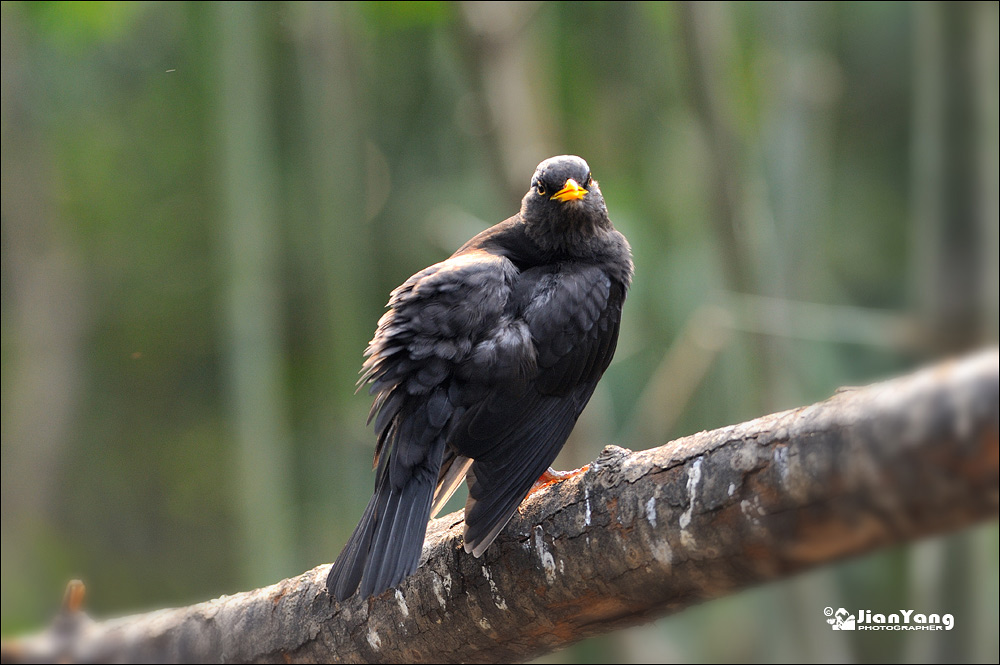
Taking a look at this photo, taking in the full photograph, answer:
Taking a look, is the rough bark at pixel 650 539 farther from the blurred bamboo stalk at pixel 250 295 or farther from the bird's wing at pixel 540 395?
the blurred bamboo stalk at pixel 250 295

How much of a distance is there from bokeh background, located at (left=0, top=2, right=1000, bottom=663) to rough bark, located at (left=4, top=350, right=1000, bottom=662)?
49.9 inches

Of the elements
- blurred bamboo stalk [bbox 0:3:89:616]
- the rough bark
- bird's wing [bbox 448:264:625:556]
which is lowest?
the rough bark

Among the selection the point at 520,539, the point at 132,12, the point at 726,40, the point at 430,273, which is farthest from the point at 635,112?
the point at 520,539

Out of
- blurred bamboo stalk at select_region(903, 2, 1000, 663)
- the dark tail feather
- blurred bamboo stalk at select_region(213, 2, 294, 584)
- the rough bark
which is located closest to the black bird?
the dark tail feather

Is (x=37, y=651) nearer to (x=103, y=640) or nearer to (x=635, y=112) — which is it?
(x=103, y=640)

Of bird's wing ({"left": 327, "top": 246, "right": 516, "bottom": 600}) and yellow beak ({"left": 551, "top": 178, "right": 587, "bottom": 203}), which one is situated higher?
yellow beak ({"left": 551, "top": 178, "right": 587, "bottom": 203})

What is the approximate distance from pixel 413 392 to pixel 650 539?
0.89 metres

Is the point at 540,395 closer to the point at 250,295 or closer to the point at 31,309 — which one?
the point at 250,295

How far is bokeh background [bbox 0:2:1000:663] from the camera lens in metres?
4.50

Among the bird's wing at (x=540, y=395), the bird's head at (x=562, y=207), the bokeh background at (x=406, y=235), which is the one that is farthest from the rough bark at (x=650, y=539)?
the bokeh background at (x=406, y=235)

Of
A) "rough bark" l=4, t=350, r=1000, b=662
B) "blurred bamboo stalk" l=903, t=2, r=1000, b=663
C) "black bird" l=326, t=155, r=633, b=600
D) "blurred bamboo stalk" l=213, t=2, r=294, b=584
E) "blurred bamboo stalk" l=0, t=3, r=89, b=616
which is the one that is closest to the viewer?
"rough bark" l=4, t=350, r=1000, b=662

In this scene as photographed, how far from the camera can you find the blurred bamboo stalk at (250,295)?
5.03 m

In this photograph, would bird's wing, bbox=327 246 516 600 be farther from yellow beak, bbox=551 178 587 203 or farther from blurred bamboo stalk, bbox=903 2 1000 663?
blurred bamboo stalk, bbox=903 2 1000 663

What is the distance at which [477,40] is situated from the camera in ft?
16.1
